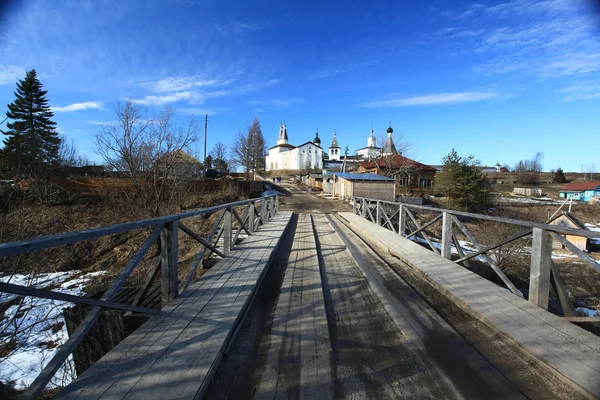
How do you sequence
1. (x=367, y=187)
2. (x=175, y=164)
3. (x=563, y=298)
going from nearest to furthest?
→ (x=563, y=298) < (x=175, y=164) < (x=367, y=187)

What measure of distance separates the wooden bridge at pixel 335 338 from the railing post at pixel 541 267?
0.01m

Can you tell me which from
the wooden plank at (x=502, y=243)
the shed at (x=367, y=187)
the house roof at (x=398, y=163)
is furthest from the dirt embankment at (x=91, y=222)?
A: the house roof at (x=398, y=163)

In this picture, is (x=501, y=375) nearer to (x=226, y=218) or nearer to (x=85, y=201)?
(x=226, y=218)

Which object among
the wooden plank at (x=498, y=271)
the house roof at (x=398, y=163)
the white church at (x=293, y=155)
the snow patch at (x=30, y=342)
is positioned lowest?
the snow patch at (x=30, y=342)

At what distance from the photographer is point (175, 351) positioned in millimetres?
2061

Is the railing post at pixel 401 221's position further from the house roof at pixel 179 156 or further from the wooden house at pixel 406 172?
the wooden house at pixel 406 172

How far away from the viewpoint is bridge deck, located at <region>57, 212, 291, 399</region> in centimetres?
166

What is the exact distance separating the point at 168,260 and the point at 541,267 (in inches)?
153

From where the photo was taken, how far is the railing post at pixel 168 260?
2.92 metres

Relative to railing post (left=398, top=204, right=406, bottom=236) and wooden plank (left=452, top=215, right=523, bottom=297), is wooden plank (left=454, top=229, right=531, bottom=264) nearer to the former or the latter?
wooden plank (left=452, top=215, right=523, bottom=297)

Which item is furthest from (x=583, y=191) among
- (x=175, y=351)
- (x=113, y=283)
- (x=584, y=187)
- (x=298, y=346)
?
(x=113, y=283)

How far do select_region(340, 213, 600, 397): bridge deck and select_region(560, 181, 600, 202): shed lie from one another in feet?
184

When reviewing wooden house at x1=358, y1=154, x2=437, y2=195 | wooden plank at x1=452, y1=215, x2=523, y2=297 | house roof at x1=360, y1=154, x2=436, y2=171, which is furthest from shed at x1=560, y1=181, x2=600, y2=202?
wooden plank at x1=452, y1=215, x2=523, y2=297

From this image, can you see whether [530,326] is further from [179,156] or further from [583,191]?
[583,191]
